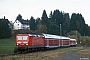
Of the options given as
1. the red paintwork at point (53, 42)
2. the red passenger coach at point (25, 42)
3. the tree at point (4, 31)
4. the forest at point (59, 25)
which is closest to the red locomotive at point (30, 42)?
the red passenger coach at point (25, 42)

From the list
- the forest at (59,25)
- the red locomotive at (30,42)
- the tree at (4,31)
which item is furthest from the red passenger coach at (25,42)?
the forest at (59,25)

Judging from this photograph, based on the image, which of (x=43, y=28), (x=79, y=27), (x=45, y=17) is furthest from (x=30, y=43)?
(x=79, y=27)

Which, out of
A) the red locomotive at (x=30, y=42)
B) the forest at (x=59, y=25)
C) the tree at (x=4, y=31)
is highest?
Answer: the forest at (x=59, y=25)

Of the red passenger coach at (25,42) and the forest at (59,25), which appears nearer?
the red passenger coach at (25,42)

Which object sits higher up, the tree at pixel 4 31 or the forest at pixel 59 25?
the forest at pixel 59 25

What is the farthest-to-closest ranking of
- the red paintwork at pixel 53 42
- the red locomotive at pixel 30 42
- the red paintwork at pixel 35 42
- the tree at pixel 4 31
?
the tree at pixel 4 31
the red paintwork at pixel 53 42
the red paintwork at pixel 35 42
the red locomotive at pixel 30 42

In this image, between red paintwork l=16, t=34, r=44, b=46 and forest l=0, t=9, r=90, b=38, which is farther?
forest l=0, t=9, r=90, b=38

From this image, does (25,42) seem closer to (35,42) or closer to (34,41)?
(34,41)

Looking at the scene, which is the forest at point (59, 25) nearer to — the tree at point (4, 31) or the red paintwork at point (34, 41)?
the tree at point (4, 31)

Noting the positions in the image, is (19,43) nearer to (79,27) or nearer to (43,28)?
(43,28)

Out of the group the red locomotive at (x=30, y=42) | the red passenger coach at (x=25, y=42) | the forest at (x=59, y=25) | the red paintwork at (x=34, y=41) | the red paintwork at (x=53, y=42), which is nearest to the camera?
the red passenger coach at (x=25, y=42)

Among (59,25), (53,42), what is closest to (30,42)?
(53,42)

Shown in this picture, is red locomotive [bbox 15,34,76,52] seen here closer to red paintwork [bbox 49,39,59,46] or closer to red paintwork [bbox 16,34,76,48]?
red paintwork [bbox 16,34,76,48]

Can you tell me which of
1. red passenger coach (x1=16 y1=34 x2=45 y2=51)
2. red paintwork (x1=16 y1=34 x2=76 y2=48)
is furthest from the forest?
red passenger coach (x1=16 y1=34 x2=45 y2=51)
